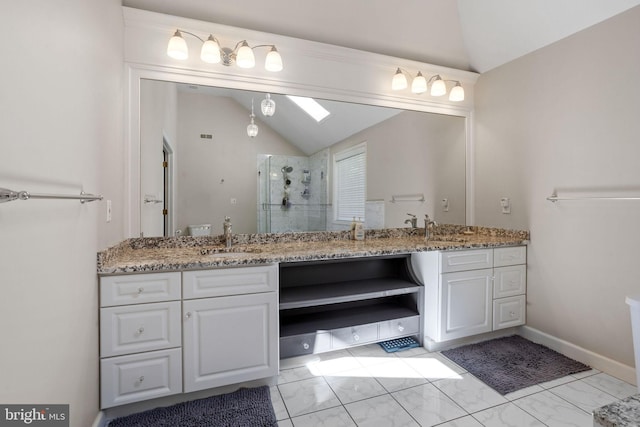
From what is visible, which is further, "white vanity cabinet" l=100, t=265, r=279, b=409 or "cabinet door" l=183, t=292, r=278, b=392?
"cabinet door" l=183, t=292, r=278, b=392

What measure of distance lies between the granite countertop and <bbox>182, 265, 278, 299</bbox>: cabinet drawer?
0.13 feet

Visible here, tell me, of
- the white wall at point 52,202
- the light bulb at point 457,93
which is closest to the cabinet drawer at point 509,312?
the light bulb at point 457,93

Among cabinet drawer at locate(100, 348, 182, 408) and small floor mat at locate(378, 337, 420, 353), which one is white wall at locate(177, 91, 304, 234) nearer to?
cabinet drawer at locate(100, 348, 182, 408)

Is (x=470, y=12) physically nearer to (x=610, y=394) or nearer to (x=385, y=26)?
(x=385, y=26)

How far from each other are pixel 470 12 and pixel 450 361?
8.94ft

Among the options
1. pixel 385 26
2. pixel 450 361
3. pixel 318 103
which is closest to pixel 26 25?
pixel 318 103

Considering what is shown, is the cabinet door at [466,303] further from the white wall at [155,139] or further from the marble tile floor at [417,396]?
the white wall at [155,139]

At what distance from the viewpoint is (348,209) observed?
261cm

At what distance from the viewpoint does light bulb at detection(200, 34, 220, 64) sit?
6.45 ft

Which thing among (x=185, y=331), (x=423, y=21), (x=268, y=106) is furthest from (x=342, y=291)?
(x=423, y=21)

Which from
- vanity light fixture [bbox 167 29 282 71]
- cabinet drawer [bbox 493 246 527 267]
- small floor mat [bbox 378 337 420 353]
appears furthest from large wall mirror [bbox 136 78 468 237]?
small floor mat [bbox 378 337 420 353]

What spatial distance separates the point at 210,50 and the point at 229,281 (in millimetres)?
1467

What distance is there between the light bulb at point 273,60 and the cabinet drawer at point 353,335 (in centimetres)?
185

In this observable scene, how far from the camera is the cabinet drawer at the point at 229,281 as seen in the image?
5.34 feet
